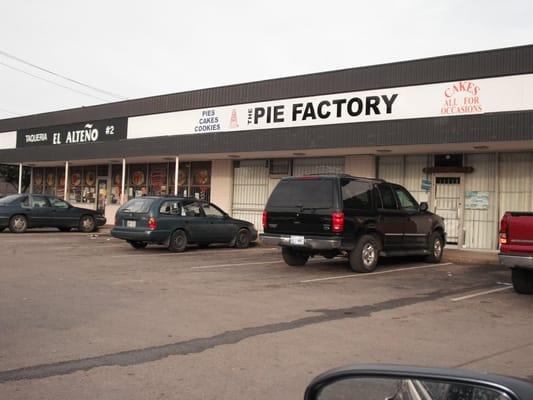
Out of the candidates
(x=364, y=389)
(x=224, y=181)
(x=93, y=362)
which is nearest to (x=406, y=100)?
(x=224, y=181)

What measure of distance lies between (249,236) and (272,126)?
413cm

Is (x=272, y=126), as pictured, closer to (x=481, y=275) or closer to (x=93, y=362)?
(x=481, y=275)

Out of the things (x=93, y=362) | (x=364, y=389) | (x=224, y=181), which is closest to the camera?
(x=364, y=389)

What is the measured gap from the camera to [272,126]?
19625 millimetres

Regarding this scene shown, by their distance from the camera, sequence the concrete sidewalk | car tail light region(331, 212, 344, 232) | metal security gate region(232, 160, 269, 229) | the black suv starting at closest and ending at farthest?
car tail light region(331, 212, 344, 232) → the black suv → the concrete sidewalk → metal security gate region(232, 160, 269, 229)

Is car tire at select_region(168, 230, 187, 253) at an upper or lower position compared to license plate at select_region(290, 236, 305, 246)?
lower

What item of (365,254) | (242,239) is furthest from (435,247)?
(242,239)

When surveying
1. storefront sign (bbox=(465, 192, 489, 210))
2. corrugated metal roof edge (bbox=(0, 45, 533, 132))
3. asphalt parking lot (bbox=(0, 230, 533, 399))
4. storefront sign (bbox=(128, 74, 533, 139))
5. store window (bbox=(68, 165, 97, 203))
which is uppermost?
corrugated metal roof edge (bbox=(0, 45, 533, 132))

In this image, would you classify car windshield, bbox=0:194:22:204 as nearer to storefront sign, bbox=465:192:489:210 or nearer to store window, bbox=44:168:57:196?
store window, bbox=44:168:57:196

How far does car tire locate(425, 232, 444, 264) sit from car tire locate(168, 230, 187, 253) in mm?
6653

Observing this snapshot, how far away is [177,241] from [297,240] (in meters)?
4.92

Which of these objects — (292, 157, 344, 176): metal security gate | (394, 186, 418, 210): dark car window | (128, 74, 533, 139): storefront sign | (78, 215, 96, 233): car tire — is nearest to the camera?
(394, 186, 418, 210): dark car window

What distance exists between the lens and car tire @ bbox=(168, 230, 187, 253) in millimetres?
15594

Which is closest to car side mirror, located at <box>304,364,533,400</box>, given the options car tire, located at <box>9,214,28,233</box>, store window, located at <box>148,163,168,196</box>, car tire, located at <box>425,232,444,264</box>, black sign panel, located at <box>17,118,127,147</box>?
car tire, located at <box>425,232,444,264</box>
